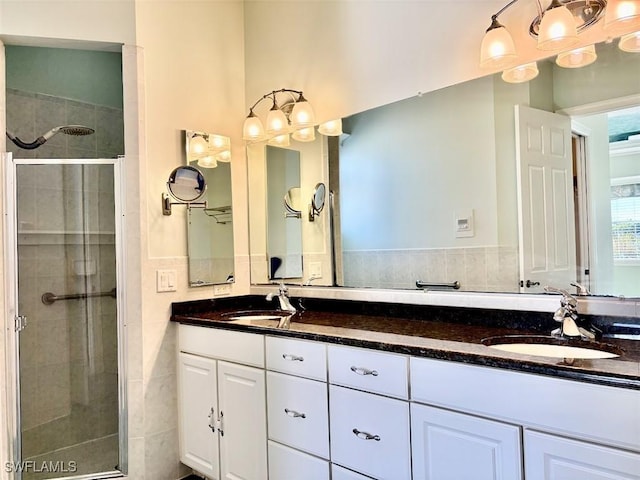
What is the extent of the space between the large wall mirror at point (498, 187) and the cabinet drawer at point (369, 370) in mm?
612

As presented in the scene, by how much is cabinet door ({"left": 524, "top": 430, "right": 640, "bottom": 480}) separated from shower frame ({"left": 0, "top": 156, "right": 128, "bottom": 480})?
193cm

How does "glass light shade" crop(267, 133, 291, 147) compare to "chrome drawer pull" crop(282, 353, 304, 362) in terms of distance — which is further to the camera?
"glass light shade" crop(267, 133, 291, 147)

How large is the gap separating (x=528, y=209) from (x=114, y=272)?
2037 millimetres

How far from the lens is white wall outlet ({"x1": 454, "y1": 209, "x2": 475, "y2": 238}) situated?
2.04 m

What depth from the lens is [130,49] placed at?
7.93ft

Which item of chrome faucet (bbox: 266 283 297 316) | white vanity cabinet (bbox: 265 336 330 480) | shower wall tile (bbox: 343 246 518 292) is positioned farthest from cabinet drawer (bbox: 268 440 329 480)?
shower wall tile (bbox: 343 246 518 292)

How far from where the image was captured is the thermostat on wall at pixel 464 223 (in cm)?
204

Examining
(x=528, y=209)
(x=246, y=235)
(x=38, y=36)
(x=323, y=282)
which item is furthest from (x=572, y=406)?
(x=38, y=36)

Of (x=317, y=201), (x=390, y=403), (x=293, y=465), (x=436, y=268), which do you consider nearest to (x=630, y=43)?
(x=436, y=268)

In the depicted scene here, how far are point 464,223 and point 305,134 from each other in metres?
1.07

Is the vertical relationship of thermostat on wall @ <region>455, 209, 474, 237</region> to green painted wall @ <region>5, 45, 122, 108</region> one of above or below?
below

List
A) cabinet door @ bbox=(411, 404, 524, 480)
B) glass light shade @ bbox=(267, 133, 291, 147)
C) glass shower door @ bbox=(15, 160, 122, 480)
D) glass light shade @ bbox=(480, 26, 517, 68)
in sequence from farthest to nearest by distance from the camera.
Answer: glass light shade @ bbox=(267, 133, 291, 147)
glass shower door @ bbox=(15, 160, 122, 480)
glass light shade @ bbox=(480, 26, 517, 68)
cabinet door @ bbox=(411, 404, 524, 480)

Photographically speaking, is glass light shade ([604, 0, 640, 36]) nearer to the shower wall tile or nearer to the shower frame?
the shower wall tile

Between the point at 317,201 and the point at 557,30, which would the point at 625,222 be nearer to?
the point at 557,30
